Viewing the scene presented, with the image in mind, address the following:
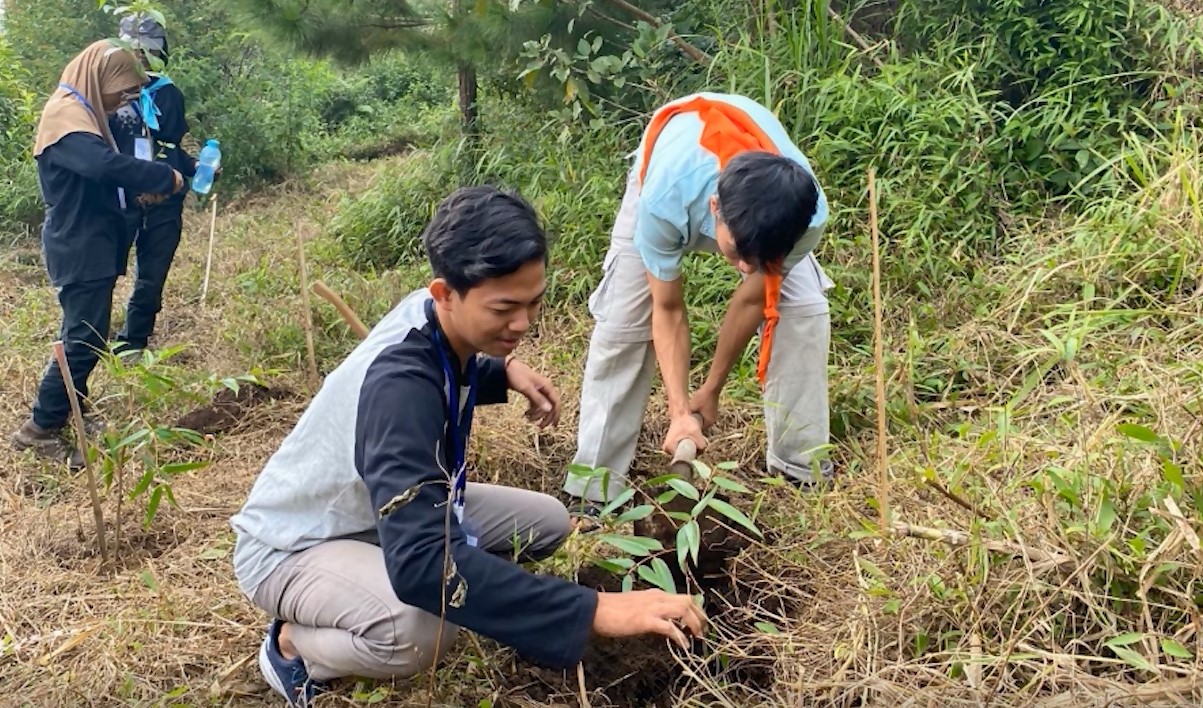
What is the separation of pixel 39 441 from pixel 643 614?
2.90 m

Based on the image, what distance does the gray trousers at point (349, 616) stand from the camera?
1881mm

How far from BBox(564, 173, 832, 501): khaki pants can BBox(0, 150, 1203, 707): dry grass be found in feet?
0.63

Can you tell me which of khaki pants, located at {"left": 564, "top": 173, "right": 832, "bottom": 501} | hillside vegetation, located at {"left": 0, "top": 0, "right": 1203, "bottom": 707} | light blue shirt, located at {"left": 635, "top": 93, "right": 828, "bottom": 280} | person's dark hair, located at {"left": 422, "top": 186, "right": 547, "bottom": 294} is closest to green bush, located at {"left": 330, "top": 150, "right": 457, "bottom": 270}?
hillside vegetation, located at {"left": 0, "top": 0, "right": 1203, "bottom": 707}

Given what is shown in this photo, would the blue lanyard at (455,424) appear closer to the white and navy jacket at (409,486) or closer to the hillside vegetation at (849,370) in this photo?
the white and navy jacket at (409,486)

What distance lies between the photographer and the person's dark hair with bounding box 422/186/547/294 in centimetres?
173

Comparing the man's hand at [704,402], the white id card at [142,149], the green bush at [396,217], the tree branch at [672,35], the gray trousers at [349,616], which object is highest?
the tree branch at [672,35]

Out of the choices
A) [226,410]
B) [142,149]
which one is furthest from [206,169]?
[226,410]

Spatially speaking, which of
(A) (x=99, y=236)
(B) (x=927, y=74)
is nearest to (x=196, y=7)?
(A) (x=99, y=236)

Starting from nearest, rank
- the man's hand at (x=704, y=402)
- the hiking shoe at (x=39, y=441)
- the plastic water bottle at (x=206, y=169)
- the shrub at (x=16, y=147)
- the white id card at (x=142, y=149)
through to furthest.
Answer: the man's hand at (x=704, y=402) → the hiking shoe at (x=39, y=441) → the white id card at (x=142, y=149) → the plastic water bottle at (x=206, y=169) → the shrub at (x=16, y=147)

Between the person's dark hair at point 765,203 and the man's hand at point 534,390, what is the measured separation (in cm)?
55

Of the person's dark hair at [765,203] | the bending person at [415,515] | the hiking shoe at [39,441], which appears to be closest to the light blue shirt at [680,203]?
the person's dark hair at [765,203]

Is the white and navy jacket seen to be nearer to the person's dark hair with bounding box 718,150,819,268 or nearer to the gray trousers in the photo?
the gray trousers

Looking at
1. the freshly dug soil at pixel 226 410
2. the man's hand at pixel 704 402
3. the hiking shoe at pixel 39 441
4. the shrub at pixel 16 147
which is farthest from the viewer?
the shrub at pixel 16 147

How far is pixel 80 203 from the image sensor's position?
3.65 m
